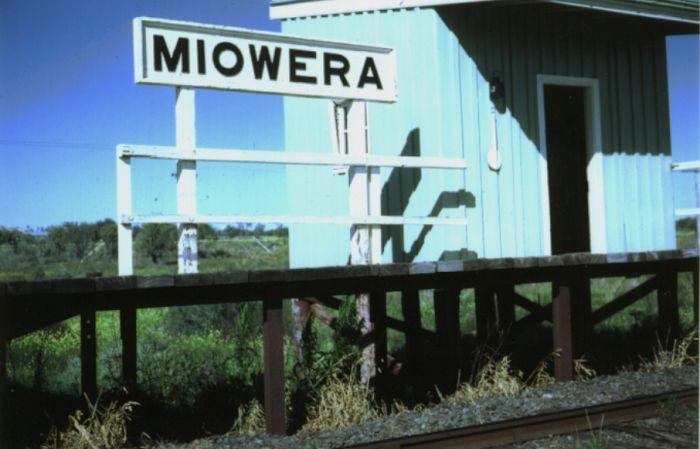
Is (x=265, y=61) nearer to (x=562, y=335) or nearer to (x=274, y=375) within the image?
(x=274, y=375)

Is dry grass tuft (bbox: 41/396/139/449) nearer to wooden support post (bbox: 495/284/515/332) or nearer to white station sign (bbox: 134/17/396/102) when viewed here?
white station sign (bbox: 134/17/396/102)

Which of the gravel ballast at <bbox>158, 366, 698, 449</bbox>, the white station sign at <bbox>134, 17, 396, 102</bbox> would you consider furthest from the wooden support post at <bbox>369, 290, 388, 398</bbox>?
the white station sign at <bbox>134, 17, 396, 102</bbox>

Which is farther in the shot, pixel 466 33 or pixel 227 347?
pixel 227 347

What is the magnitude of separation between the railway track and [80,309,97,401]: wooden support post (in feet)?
10.5

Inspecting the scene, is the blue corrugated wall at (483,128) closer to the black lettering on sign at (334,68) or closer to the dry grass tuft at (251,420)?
the black lettering on sign at (334,68)

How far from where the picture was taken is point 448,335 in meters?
9.52

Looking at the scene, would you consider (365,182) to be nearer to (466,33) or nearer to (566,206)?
(466,33)

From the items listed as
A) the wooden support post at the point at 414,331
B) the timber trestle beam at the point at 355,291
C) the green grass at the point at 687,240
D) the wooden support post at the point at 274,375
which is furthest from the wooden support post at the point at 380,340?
the green grass at the point at 687,240

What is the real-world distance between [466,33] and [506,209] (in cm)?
199

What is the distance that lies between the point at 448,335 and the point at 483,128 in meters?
2.40

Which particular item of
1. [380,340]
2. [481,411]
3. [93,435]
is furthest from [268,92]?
[380,340]

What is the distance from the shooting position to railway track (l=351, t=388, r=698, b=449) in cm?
610

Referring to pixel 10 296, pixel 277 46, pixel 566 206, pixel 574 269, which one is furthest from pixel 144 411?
pixel 566 206

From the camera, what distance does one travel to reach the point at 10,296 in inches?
227
